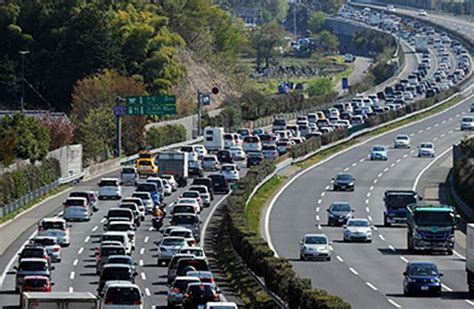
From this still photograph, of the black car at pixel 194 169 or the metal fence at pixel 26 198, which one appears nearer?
the metal fence at pixel 26 198

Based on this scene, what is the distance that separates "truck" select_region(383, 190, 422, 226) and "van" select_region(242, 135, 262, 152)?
3937 centimetres

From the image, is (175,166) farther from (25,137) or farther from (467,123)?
(467,123)

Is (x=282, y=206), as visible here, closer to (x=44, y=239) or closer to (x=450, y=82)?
(x=44, y=239)

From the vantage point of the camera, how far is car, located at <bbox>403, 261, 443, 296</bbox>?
54.0 metres

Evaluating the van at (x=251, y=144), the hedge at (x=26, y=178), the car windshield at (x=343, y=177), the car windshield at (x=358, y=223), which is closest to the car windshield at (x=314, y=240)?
the car windshield at (x=358, y=223)

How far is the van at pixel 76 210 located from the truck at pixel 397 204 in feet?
53.6

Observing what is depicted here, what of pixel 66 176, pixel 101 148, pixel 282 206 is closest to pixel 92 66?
pixel 101 148

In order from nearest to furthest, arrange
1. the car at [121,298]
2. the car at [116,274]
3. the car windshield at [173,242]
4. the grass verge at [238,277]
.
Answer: the car at [121,298] < the grass verge at [238,277] < the car at [116,274] < the car windshield at [173,242]

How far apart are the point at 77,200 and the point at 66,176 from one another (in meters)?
23.0

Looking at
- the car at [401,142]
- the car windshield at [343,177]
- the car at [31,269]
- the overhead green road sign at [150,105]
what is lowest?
the car at [31,269]

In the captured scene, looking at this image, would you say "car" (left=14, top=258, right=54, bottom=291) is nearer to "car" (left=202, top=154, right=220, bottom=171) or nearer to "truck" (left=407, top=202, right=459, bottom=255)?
"truck" (left=407, top=202, right=459, bottom=255)

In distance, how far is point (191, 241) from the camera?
6831 centimetres

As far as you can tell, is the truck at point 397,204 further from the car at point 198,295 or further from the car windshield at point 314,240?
the car at point 198,295

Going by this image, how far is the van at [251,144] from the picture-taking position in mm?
123500
